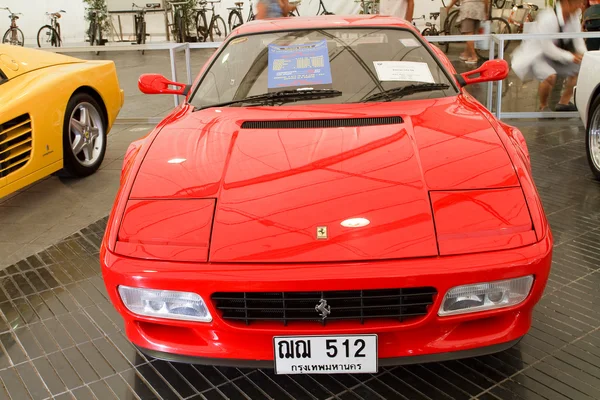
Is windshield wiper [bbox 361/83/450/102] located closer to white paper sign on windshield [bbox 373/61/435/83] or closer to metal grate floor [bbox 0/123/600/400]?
white paper sign on windshield [bbox 373/61/435/83]

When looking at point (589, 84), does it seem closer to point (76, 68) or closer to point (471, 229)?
point (471, 229)

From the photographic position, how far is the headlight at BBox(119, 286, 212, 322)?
212cm

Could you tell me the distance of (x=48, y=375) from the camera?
263 centimetres

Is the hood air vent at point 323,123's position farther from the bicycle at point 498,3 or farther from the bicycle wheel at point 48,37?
the bicycle wheel at point 48,37

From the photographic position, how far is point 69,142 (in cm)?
495

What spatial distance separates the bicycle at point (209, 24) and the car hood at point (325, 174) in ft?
41.1

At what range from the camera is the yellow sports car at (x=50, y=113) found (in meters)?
4.32

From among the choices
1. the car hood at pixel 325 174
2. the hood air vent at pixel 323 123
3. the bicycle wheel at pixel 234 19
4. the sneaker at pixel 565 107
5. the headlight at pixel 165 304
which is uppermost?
the bicycle wheel at pixel 234 19

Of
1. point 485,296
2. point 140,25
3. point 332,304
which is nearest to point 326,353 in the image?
point 332,304

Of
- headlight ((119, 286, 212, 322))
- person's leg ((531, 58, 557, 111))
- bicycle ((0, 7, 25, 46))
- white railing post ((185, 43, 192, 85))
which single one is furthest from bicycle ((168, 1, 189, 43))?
headlight ((119, 286, 212, 322))

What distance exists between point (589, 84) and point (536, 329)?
102 inches

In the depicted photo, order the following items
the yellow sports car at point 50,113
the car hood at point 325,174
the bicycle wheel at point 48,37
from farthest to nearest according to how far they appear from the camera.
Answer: the bicycle wheel at point 48,37 < the yellow sports car at point 50,113 < the car hood at point 325,174

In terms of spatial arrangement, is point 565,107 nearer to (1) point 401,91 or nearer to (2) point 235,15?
(1) point 401,91

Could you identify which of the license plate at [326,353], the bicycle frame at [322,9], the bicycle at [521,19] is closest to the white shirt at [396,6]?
the bicycle at [521,19]
